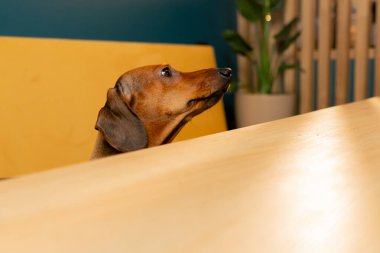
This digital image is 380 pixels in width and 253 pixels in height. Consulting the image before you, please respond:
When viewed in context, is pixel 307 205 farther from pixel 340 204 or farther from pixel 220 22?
pixel 220 22

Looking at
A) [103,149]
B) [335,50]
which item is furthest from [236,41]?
[103,149]

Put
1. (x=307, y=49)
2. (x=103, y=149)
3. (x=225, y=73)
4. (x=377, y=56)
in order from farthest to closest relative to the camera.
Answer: (x=307, y=49)
(x=377, y=56)
(x=225, y=73)
(x=103, y=149)

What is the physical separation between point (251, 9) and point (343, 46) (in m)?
0.60

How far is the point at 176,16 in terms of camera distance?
7.13 feet

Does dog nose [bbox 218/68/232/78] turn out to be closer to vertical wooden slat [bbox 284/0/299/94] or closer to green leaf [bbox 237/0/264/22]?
green leaf [bbox 237/0/264/22]

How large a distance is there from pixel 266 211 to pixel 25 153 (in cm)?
120

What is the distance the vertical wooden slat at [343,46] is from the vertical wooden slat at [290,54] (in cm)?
28

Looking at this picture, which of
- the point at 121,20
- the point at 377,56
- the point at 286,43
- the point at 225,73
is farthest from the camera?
the point at 286,43

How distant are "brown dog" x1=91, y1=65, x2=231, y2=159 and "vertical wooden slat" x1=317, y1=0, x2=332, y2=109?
5.24 ft

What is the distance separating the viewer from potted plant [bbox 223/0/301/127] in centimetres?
246

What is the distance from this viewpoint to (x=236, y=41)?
240 cm

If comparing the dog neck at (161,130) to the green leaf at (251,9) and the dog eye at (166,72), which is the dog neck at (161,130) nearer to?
the dog eye at (166,72)

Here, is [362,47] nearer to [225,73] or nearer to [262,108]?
[262,108]

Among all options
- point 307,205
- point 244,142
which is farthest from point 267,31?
point 307,205
